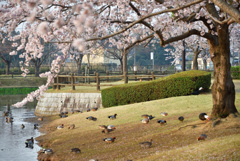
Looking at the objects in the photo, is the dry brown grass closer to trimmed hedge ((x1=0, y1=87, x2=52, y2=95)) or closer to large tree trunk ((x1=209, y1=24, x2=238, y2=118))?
large tree trunk ((x1=209, y1=24, x2=238, y2=118))

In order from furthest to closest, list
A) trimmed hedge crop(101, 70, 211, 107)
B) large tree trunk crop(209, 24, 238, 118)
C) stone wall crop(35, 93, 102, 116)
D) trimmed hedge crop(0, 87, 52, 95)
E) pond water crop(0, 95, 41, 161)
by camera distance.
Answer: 1. trimmed hedge crop(0, 87, 52, 95)
2. stone wall crop(35, 93, 102, 116)
3. trimmed hedge crop(101, 70, 211, 107)
4. pond water crop(0, 95, 41, 161)
5. large tree trunk crop(209, 24, 238, 118)

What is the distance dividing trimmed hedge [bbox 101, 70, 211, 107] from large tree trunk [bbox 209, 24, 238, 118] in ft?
19.8

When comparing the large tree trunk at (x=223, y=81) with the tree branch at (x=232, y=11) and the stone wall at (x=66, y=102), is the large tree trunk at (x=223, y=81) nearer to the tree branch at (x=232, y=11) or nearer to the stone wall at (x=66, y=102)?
the tree branch at (x=232, y=11)

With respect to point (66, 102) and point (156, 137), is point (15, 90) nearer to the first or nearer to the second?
point (66, 102)

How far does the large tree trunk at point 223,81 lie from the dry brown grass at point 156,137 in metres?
0.43

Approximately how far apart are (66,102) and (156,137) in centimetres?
1205

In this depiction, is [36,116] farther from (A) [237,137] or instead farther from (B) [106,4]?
(A) [237,137]

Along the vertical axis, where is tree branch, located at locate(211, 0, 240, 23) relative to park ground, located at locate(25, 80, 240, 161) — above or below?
above

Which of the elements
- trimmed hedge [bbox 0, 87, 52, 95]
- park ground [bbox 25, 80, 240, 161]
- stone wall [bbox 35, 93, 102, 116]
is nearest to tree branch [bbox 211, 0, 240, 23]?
park ground [bbox 25, 80, 240, 161]

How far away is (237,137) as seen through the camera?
7934mm

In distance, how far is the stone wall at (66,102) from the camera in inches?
787

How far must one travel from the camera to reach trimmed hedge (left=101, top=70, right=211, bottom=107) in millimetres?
16250

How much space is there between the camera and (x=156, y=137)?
9.77m

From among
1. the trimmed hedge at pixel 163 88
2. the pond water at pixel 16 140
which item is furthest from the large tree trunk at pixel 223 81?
the pond water at pixel 16 140
